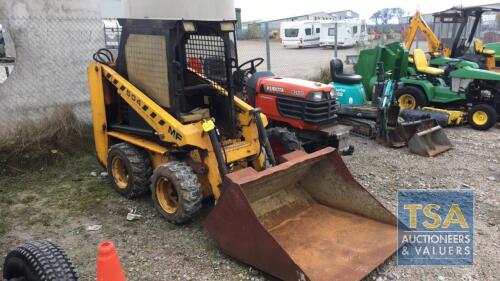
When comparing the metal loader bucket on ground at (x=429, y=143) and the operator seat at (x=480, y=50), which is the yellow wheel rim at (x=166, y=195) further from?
the operator seat at (x=480, y=50)

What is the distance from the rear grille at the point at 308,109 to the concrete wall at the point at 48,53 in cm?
329

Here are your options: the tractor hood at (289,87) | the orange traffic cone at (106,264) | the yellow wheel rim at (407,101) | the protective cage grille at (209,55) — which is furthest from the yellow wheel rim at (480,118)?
the orange traffic cone at (106,264)

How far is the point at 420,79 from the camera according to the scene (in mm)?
9227

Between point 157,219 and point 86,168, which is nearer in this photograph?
point 157,219

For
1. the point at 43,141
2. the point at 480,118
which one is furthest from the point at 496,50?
the point at 43,141

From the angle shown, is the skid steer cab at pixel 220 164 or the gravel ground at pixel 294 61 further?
the gravel ground at pixel 294 61

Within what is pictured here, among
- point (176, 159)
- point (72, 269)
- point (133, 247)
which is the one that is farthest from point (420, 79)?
point (72, 269)

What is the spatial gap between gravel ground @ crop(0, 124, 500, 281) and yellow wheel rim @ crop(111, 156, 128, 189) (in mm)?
177

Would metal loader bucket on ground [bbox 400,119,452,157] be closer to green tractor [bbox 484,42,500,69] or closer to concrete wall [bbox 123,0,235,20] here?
concrete wall [bbox 123,0,235,20]

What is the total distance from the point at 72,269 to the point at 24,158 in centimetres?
403

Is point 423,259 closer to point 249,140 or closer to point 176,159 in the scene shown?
point 249,140

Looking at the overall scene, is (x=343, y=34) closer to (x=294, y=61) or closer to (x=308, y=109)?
(x=294, y=61)

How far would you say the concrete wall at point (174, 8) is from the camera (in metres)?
7.97

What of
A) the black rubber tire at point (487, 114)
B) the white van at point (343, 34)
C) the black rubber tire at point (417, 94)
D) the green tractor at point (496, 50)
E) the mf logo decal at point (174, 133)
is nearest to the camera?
the mf logo decal at point (174, 133)
